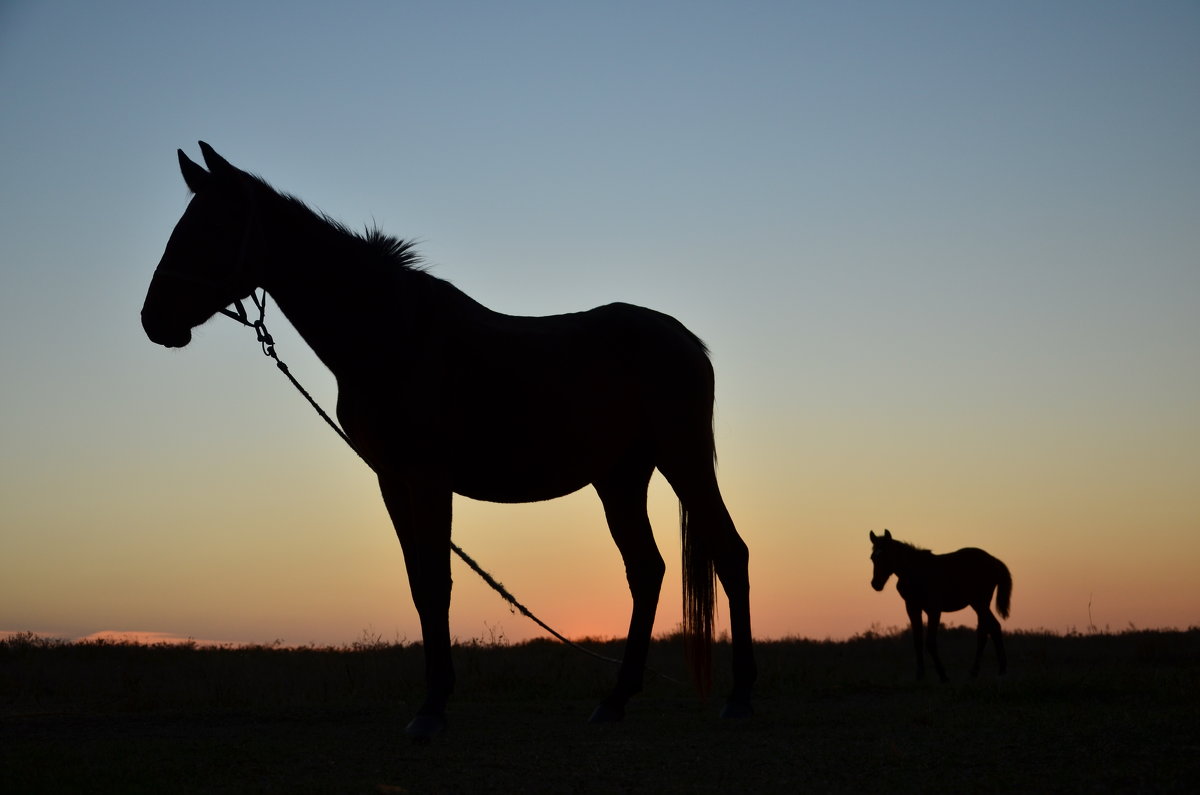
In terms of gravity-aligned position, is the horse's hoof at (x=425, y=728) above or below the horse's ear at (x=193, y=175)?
below

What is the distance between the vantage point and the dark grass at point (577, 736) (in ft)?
15.2

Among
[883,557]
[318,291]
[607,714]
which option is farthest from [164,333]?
[883,557]

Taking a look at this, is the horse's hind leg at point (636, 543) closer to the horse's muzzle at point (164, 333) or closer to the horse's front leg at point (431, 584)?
the horse's front leg at point (431, 584)

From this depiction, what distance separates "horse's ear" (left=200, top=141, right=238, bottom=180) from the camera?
20.7 ft

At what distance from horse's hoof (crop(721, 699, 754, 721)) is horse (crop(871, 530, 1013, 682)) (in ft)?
28.9

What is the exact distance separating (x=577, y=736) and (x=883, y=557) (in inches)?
430

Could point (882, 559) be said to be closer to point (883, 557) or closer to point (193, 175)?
point (883, 557)

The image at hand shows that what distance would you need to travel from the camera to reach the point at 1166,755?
4.74 metres

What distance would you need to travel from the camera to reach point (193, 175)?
20.7 ft

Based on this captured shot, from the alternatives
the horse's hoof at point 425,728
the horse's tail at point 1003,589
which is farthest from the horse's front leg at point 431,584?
the horse's tail at point 1003,589

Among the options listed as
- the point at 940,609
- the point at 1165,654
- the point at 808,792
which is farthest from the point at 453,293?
the point at 1165,654

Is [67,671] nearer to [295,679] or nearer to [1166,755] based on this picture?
[295,679]

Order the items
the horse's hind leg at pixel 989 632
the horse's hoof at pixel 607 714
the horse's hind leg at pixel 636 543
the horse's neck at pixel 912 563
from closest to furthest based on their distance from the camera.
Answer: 1. the horse's hoof at pixel 607 714
2. the horse's hind leg at pixel 636 543
3. the horse's hind leg at pixel 989 632
4. the horse's neck at pixel 912 563

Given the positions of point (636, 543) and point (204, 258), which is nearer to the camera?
point (204, 258)
